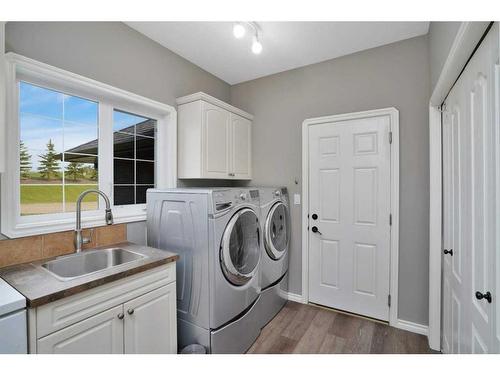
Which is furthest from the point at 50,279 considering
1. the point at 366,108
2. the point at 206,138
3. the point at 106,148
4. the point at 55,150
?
the point at 366,108

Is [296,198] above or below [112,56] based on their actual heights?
below

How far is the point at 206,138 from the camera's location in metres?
2.39

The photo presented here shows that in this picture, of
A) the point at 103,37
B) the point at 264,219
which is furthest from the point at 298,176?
the point at 103,37

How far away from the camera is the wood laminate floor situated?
195 cm

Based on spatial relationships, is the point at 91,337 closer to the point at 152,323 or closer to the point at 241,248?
the point at 152,323

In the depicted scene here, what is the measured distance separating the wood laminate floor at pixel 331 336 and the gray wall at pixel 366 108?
0.25 meters

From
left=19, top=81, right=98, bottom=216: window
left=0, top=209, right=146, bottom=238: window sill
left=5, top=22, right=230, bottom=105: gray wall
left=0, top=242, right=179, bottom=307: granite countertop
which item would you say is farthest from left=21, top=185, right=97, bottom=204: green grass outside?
left=5, top=22, right=230, bottom=105: gray wall

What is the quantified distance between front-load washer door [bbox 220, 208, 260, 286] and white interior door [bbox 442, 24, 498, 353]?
1341mm

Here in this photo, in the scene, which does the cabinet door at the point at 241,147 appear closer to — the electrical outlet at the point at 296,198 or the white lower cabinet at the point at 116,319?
the electrical outlet at the point at 296,198

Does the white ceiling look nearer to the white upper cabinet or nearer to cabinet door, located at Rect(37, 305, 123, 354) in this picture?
the white upper cabinet

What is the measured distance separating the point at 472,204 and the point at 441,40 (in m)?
1.10

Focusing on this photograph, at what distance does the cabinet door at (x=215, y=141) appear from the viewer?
93.8 inches

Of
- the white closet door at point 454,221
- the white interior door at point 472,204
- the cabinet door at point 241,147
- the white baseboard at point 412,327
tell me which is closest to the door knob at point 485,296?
the white interior door at point 472,204
